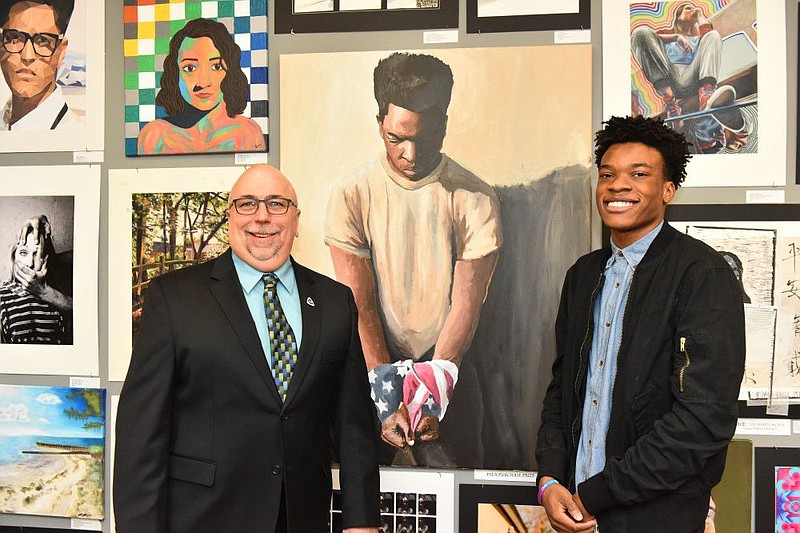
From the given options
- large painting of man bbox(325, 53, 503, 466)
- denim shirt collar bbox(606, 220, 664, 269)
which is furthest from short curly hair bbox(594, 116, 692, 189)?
large painting of man bbox(325, 53, 503, 466)

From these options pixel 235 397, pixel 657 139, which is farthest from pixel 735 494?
pixel 235 397

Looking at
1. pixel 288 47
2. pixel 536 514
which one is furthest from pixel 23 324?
pixel 536 514

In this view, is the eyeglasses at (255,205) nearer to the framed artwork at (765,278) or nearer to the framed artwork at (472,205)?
the framed artwork at (472,205)

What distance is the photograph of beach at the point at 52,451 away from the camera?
7.40ft

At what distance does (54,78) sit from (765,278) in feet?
7.94

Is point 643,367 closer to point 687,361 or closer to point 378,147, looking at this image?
point 687,361

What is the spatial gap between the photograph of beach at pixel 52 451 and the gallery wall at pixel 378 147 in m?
0.04

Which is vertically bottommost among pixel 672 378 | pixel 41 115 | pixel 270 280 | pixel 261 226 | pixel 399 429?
pixel 399 429

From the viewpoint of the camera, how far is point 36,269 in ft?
7.45

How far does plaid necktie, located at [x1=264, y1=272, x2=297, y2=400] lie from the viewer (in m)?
1.62

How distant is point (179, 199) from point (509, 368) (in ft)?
4.00

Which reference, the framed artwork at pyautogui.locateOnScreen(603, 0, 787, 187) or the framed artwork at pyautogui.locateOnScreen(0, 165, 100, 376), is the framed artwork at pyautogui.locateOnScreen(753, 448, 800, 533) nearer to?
the framed artwork at pyautogui.locateOnScreen(603, 0, 787, 187)

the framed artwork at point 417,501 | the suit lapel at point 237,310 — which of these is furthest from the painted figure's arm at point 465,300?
the suit lapel at point 237,310

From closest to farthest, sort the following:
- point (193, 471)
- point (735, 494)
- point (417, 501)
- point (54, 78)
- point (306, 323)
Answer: point (193, 471), point (306, 323), point (735, 494), point (417, 501), point (54, 78)
